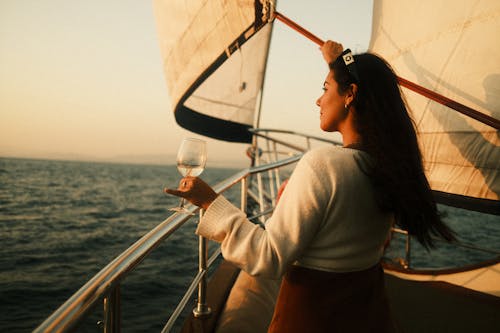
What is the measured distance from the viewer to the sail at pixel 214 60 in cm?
389

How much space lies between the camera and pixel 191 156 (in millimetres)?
1204

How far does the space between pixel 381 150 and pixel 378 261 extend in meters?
0.38

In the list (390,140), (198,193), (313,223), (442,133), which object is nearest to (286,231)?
(313,223)

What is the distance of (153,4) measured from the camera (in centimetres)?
711

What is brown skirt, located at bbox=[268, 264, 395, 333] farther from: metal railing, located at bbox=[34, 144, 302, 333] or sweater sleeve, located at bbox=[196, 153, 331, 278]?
metal railing, located at bbox=[34, 144, 302, 333]

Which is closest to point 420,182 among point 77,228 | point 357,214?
point 357,214

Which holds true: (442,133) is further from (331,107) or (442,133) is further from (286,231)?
(286,231)

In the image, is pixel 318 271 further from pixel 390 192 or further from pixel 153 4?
pixel 153 4

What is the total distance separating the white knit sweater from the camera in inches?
32.2

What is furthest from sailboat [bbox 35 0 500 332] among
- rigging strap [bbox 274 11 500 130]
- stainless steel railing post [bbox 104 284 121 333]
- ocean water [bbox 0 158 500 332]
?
ocean water [bbox 0 158 500 332]

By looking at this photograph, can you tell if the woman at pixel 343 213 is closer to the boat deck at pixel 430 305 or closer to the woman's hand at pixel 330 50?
the woman's hand at pixel 330 50

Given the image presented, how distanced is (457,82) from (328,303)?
2420mm

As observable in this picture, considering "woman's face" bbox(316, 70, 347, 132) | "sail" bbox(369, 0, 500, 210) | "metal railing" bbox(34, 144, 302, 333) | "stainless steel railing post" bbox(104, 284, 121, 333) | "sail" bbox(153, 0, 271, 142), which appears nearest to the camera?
"metal railing" bbox(34, 144, 302, 333)

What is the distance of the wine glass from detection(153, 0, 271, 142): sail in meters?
2.70
